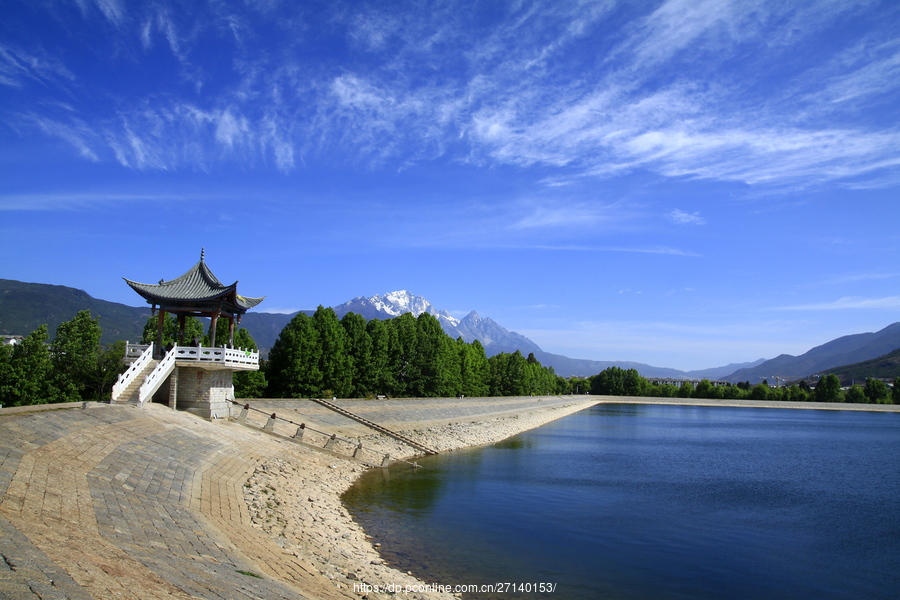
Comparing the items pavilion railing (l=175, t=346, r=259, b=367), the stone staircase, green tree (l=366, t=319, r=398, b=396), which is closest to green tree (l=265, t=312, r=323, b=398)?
green tree (l=366, t=319, r=398, b=396)

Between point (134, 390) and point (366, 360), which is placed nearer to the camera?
point (134, 390)

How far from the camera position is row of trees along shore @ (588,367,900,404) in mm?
148250

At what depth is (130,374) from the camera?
87.0ft

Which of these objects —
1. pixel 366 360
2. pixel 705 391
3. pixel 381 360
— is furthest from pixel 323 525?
pixel 705 391

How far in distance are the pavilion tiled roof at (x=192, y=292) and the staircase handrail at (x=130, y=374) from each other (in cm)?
264

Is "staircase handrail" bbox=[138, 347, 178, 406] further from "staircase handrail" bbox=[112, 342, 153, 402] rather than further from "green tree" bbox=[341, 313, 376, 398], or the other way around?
"green tree" bbox=[341, 313, 376, 398]

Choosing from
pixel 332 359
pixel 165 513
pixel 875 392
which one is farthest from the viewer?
pixel 875 392

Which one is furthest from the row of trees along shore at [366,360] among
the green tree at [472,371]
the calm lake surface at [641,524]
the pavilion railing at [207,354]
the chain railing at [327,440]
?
the pavilion railing at [207,354]

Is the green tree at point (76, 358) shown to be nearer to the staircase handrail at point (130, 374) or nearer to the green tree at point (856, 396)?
the staircase handrail at point (130, 374)

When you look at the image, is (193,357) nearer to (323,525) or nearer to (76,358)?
(76,358)

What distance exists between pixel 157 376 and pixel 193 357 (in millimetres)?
2470

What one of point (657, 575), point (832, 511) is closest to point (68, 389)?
point (657, 575)

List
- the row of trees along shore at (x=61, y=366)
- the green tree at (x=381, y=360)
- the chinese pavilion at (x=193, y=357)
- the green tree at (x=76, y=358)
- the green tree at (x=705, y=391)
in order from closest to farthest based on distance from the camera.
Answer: the chinese pavilion at (x=193, y=357) → the row of trees along shore at (x=61, y=366) → the green tree at (x=76, y=358) → the green tree at (x=381, y=360) → the green tree at (x=705, y=391)

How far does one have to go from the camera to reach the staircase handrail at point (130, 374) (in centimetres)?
2442
